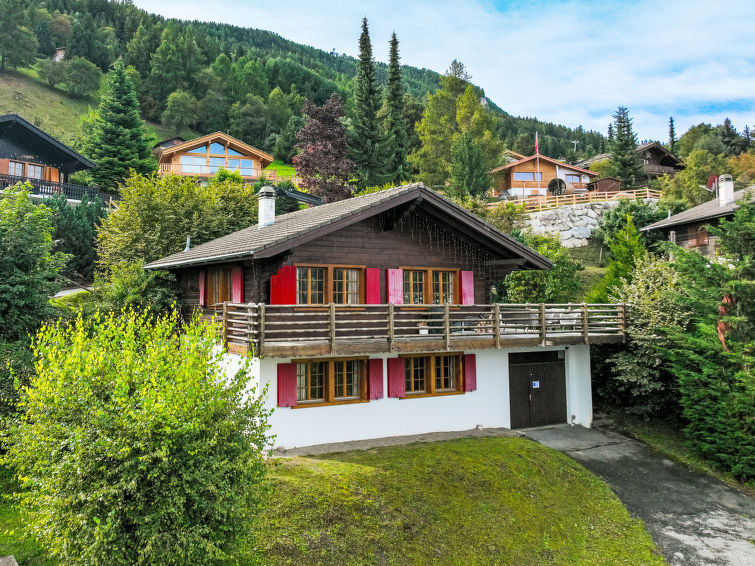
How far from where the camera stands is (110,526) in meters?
6.41

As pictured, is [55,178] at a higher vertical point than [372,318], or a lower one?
higher

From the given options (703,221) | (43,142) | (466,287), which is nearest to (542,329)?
(466,287)

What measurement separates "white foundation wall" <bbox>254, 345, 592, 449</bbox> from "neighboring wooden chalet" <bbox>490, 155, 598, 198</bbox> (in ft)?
124

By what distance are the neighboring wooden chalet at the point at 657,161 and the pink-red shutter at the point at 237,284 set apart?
176 feet

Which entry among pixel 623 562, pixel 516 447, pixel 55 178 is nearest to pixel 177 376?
pixel 623 562

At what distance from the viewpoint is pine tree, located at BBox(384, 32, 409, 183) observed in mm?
46438

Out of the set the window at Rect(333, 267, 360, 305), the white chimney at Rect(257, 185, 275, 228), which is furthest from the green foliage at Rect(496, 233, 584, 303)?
the white chimney at Rect(257, 185, 275, 228)

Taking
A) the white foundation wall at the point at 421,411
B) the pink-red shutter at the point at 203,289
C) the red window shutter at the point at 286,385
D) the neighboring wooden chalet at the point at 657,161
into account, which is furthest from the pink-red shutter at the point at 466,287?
the neighboring wooden chalet at the point at 657,161

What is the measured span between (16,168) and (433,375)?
110 ft

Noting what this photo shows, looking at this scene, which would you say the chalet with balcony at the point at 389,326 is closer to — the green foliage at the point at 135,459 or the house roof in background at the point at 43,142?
the green foliage at the point at 135,459

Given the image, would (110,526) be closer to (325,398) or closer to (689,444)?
(325,398)

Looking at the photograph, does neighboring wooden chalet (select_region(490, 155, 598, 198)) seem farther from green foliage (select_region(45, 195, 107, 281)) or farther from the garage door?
the garage door

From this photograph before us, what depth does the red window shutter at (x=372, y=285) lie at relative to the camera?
15.5 meters

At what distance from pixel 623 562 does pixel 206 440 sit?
8443 millimetres
